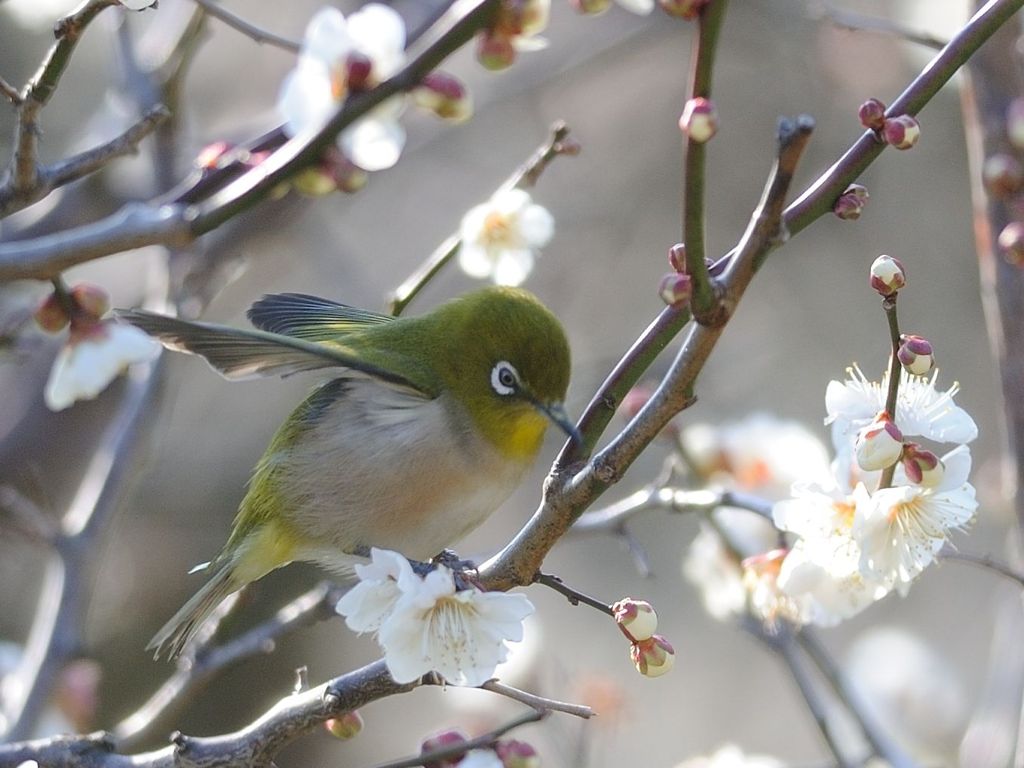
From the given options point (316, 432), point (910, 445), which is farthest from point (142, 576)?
point (910, 445)

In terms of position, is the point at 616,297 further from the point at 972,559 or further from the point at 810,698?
the point at 972,559

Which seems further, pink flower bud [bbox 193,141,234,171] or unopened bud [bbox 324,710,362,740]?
pink flower bud [bbox 193,141,234,171]

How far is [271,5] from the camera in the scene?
26.6ft

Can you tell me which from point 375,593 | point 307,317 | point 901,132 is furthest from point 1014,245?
point 307,317

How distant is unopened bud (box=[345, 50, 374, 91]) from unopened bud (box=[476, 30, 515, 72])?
20 cm

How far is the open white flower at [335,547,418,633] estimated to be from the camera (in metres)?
1.95

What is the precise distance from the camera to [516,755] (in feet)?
6.67

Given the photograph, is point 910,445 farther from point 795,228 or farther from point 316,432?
point 316,432

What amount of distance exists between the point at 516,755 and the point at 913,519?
756mm

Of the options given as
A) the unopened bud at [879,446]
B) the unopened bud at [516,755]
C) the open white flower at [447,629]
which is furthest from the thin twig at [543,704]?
the unopened bud at [879,446]

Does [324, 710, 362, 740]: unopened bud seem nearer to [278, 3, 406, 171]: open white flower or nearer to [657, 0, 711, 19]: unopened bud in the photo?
[278, 3, 406, 171]: open white flower

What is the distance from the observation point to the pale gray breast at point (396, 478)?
9.27 feet

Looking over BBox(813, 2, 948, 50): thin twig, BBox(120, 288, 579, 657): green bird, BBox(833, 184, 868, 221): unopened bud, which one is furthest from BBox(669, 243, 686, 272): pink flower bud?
BBox(813, 2, 948, 50): thin twig

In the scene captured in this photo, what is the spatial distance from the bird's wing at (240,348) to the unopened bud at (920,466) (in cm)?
98
